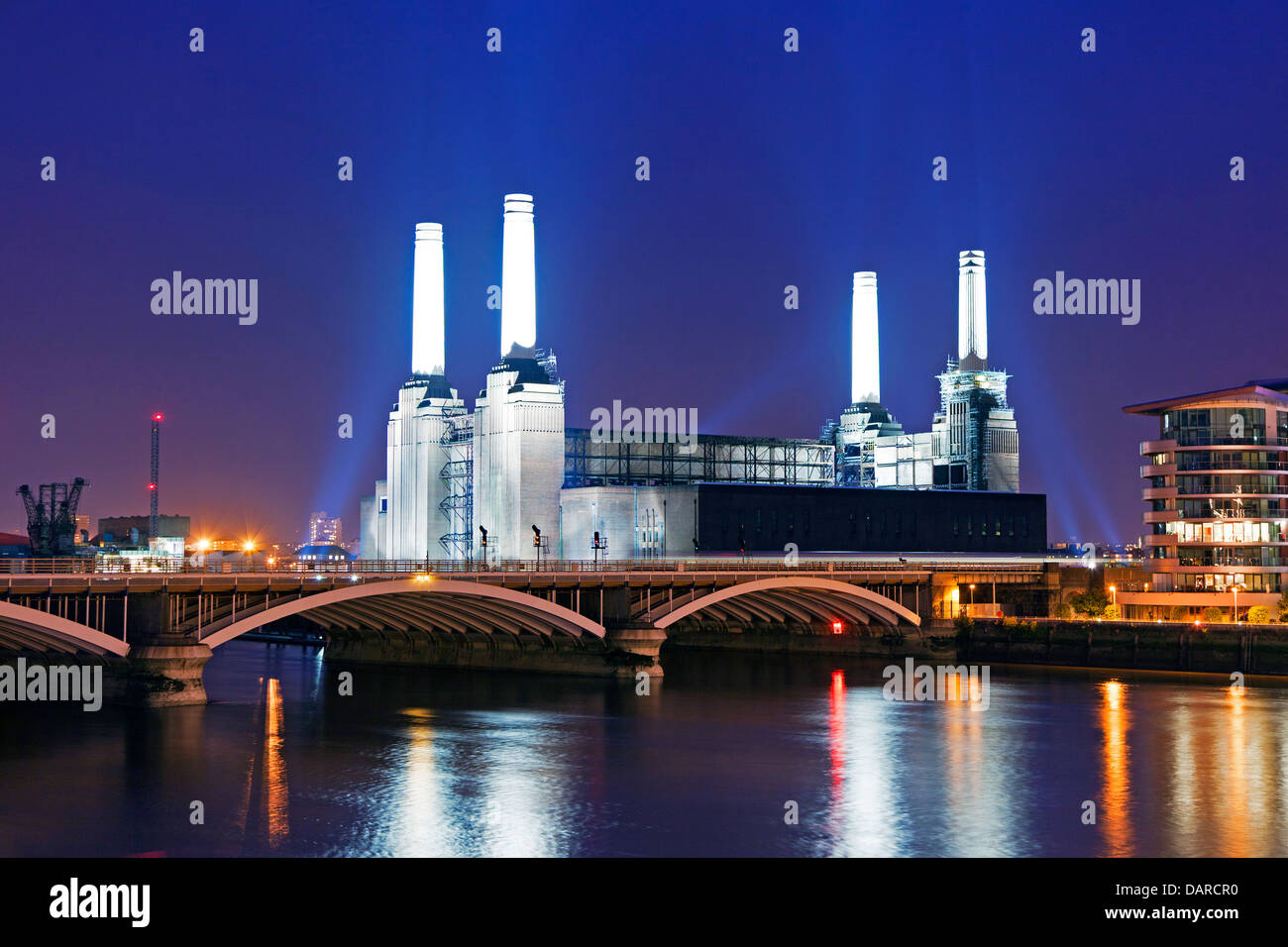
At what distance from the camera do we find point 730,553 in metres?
126

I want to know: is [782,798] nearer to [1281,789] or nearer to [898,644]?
[1281,789]

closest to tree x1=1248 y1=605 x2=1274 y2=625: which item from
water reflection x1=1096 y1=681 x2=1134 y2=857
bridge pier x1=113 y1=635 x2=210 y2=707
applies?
water reflection x1=1096 y1=681 x2=1134 y2=857

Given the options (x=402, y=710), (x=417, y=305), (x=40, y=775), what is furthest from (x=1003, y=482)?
(x=40, y=775)

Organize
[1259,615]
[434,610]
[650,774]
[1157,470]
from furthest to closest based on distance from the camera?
[1157,470] < [1259,615] < [434,610] < [650,774]

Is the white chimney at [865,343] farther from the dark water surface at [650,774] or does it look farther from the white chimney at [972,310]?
the dark water surface at [650,774]

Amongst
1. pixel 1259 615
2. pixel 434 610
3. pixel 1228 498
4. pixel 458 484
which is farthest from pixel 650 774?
pixel 458 484

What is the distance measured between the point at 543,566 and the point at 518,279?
111ft

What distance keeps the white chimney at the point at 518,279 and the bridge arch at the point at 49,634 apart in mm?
59043

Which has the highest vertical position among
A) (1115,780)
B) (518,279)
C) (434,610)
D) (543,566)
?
(518,279)

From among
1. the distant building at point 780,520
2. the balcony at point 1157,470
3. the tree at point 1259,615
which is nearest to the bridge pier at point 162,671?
the distant building at point 780,520

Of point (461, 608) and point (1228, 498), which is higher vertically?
point (1228, 498)

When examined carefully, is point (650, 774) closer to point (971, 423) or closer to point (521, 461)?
point (521, 461)

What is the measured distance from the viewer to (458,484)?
137 m

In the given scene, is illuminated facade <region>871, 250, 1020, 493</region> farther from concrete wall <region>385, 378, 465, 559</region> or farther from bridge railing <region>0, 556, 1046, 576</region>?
concrete wall <region>385, 378, 465, 559</region>
